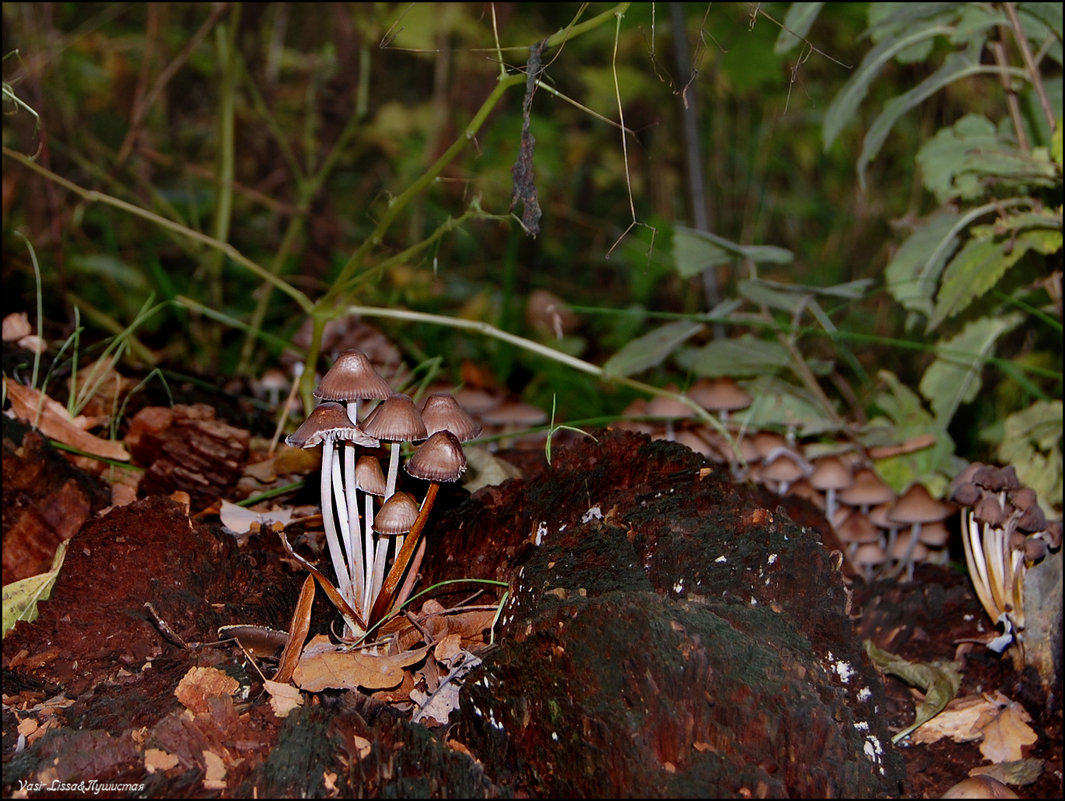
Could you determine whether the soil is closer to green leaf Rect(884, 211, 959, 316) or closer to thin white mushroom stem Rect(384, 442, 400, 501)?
thin white mushroom stem Rect(384, 442, 400, 501)

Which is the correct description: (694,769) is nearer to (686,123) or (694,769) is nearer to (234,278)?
(686,123)

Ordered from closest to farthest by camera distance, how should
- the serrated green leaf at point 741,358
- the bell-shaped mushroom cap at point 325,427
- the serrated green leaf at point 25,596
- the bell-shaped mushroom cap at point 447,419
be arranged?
the bell-shaped mushroom cap at point 325,427, the bell-shaped mushroom cap at point 447,419, the serrated green leaf at point 25,596, the serrated green leaf at point 741,358

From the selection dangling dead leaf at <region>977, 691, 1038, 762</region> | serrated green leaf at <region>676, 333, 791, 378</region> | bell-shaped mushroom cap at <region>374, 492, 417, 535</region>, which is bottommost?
dangling dead leaf at <region>977, 691, 1038, 762</region>

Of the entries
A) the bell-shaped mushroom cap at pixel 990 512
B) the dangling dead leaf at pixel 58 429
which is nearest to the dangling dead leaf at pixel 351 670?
the dangling dead leaf at pixel 58 429

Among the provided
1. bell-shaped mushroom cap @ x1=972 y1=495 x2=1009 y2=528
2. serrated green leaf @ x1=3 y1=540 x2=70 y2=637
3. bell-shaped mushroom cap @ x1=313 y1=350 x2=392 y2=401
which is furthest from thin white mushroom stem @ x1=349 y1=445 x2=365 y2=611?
bell-shaped mushroom cap @ x1=972 y1=495 x2=1009 y2=528

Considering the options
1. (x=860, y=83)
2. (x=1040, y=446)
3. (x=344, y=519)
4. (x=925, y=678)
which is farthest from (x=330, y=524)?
(x=1040, y=446)

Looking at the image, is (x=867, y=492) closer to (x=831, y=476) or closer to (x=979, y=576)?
(x=831, y=476)

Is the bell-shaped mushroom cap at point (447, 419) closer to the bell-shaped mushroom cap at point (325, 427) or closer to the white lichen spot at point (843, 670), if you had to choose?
the bell-shaped mushroom cap at point (325, 427)

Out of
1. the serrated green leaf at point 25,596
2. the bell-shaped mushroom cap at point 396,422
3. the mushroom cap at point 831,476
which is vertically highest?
the bell-shaped mushroom cap at point 396,422
